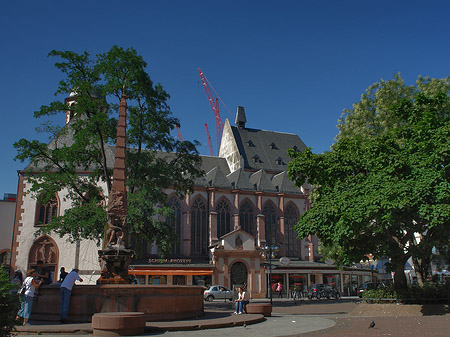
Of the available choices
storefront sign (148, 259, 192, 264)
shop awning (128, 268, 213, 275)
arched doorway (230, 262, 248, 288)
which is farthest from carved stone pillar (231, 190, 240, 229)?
shop awning (128, 268, 213, 275)

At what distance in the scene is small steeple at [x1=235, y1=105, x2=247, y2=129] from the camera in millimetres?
68562

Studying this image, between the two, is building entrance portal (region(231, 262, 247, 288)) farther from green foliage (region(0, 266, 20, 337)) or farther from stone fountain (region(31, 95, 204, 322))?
green foliage (region(0, 266, 20, 337))

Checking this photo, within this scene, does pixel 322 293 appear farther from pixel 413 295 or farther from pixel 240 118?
pixel 240 118

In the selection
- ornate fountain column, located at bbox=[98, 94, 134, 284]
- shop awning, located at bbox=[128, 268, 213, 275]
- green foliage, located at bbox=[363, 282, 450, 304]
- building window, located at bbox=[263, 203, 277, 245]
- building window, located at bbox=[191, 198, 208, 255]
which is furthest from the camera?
building window, located at bbox=[263, 203, 277, 245]

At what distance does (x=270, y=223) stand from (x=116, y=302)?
4153cm

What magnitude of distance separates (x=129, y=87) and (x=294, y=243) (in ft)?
112

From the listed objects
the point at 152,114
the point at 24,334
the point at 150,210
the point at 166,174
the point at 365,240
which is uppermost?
the point at 152,114

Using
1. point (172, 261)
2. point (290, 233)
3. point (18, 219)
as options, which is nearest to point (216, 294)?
point (172, 261)

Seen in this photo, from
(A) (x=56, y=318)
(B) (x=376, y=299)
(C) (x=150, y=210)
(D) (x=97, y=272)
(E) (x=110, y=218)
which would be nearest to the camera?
(A) (x=56, y=318)

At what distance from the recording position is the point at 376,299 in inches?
766

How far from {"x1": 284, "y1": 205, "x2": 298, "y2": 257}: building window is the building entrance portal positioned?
9.57 meters

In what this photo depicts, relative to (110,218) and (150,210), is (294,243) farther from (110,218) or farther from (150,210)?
(110,218)

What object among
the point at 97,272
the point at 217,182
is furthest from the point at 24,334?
the point at 217,182

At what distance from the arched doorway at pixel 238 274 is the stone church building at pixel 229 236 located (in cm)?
10
